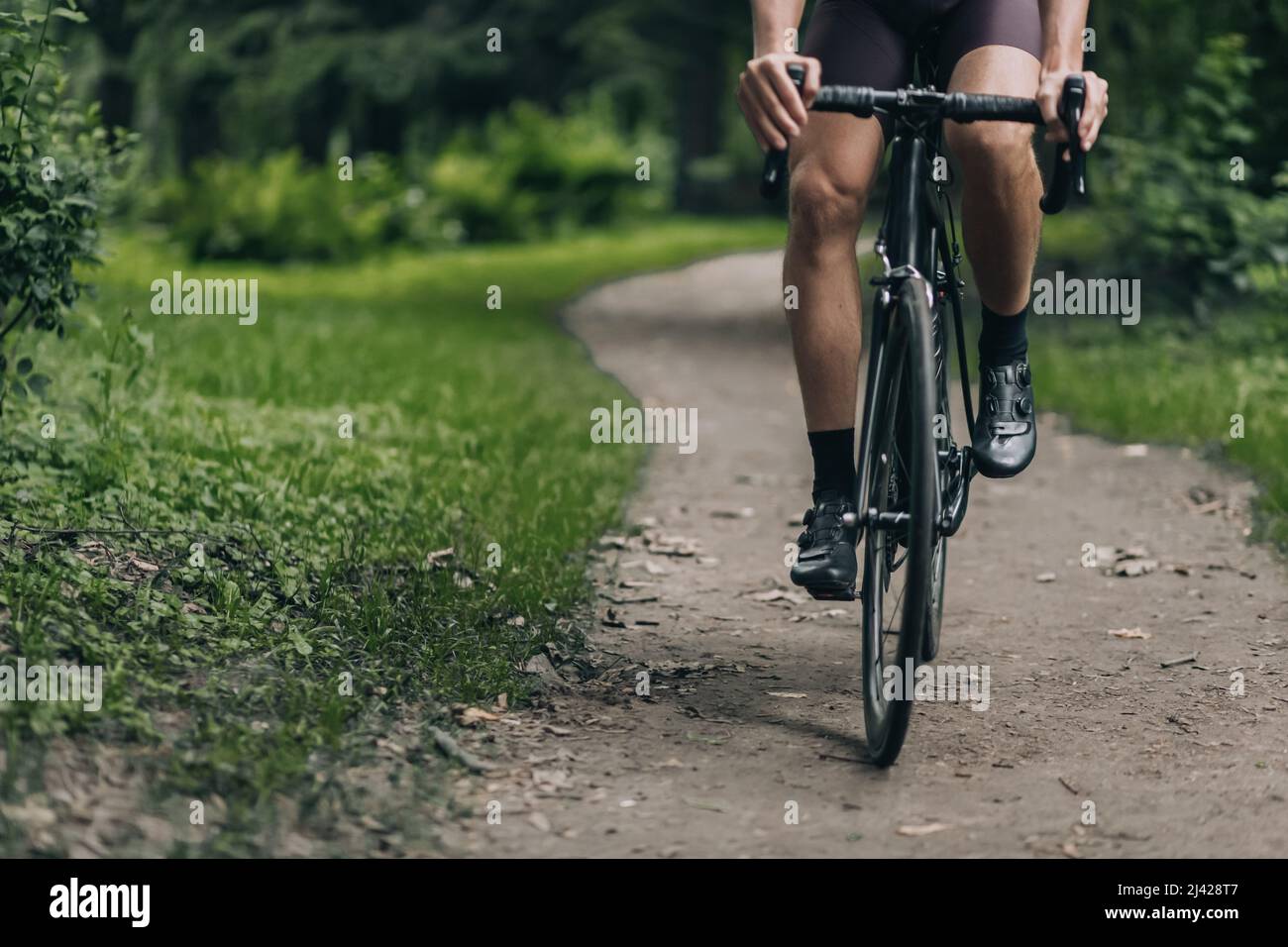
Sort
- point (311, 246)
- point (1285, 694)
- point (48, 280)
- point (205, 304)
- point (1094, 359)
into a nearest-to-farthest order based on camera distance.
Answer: point (1285, 694) → point (48, 280) → point (1094, 359) → point (205, 304) → point (311, 246)

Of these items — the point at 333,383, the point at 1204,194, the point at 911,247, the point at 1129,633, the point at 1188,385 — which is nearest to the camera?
the point at 911,247

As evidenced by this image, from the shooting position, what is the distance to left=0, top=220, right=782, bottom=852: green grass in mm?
3379

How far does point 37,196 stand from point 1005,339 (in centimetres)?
293

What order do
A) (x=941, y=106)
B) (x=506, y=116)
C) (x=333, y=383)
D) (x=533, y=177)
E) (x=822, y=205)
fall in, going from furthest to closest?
(x=506, y=116) → (x=533, y=177) → (x=333, y=383) → (x=822, y=205) → (x=941, y=106)

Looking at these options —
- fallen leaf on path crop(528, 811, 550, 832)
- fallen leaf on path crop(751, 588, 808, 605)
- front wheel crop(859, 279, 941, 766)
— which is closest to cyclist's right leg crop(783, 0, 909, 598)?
front wheel crop(859, 279, 941, 766)

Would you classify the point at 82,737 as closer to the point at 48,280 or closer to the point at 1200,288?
the point at 48,280

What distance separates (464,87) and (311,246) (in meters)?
4.68

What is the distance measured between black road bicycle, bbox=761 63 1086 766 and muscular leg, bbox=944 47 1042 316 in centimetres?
7

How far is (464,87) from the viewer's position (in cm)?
2286

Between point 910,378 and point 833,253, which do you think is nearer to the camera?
point 910,378

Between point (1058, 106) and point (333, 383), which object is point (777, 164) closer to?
point (1058, 106)

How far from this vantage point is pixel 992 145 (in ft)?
12.1

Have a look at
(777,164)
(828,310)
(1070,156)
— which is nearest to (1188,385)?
(828,310)
